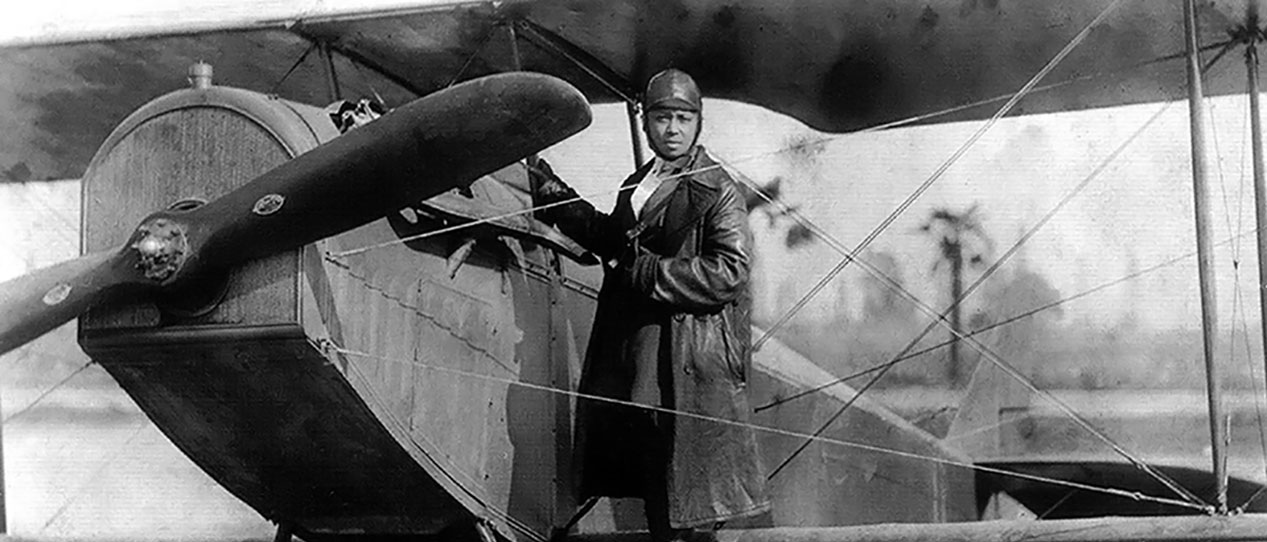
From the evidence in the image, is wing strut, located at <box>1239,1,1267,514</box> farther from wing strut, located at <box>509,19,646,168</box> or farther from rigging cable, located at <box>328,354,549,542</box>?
rigging cable, located at <box>328,354,549,542</box>

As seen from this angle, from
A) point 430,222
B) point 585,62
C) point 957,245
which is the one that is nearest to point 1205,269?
point 585,62

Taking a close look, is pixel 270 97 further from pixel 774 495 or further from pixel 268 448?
pixel 774 495

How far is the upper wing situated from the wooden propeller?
178 cm

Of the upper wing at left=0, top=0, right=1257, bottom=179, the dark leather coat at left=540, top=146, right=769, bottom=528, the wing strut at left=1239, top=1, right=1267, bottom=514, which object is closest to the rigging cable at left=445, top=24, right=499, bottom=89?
the upper wing at left=0, top=0, right=1257, bottom=179

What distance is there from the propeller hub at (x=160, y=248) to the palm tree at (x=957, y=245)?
5825 mm

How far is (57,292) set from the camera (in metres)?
3.60

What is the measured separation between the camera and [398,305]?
3979 mm

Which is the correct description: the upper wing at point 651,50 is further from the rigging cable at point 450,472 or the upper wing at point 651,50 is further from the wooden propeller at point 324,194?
the wooden propeller at point 324,194

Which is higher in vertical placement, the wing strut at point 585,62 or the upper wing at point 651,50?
the upper wing at point 651,50

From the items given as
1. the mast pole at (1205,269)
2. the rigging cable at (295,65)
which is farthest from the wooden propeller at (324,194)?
the mast pole at (1205,269)

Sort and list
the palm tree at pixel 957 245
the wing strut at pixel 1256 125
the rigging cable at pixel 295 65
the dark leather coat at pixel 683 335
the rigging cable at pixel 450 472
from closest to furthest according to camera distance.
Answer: the rigging cable at pixel 450 472 → the dark leather coat at pixel 683 335 → the wing strut at pixel 1256 125 → the rigging cable at pixel 295 65 → the palm tree at pixel 957 245

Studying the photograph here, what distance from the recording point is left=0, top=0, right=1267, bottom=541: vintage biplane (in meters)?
3.51

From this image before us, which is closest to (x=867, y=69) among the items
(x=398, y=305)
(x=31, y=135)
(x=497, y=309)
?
(x=497, y=309)

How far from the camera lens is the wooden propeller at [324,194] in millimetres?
3338
